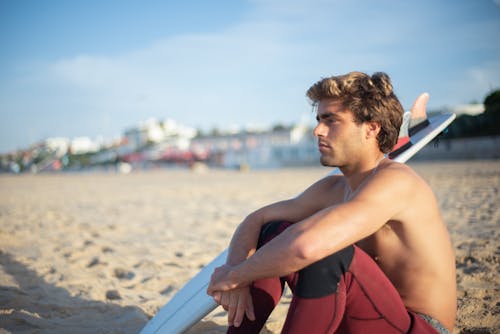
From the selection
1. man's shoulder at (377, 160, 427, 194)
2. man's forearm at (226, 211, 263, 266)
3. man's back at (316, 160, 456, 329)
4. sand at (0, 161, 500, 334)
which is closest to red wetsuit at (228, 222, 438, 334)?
man's back at (316, 160, 456, 329)

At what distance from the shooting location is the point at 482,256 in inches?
122

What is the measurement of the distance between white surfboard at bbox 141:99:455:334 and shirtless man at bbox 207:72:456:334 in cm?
24

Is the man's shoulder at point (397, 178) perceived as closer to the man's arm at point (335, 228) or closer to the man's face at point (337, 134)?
the man's arm at point (335, 228)

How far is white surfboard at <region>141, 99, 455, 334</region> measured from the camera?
1668mm

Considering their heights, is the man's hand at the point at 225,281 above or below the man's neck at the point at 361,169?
below

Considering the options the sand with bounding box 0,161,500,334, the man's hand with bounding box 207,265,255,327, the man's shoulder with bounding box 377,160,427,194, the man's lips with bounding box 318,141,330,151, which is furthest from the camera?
the sand with bounding box 0,161,500,334

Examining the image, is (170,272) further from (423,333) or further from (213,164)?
(213,164)

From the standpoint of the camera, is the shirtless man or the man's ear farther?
the man's ear

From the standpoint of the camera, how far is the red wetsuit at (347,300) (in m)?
1.19

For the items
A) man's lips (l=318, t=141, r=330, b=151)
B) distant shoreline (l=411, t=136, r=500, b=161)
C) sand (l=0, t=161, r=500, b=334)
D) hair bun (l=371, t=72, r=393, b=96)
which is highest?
hair bun (l=371, t=72, r=393, b=96)

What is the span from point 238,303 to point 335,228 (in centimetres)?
49

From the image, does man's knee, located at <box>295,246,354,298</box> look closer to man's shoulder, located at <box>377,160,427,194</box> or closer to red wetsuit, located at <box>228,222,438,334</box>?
red wetsuit, located at <box>228,222,438,334</box>

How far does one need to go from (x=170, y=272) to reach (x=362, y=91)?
2407mm

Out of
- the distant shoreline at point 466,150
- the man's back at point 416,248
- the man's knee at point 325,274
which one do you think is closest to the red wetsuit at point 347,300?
the man's knee at point 325,274
